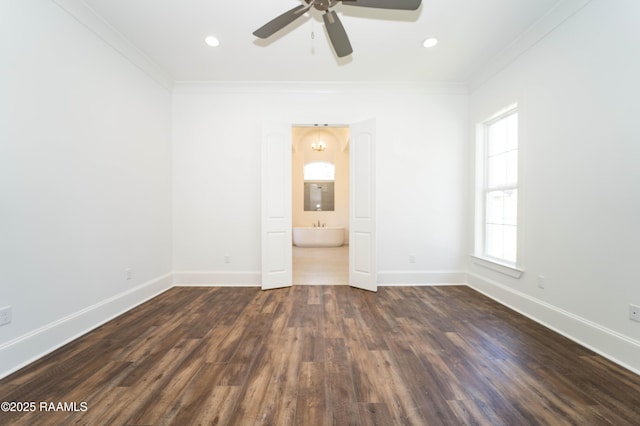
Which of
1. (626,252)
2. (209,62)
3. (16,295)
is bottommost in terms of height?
(16,295)

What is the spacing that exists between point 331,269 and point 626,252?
3.60 metres

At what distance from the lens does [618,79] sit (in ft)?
6.15

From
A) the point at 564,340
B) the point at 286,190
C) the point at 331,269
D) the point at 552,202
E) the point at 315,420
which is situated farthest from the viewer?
the point at 331,269

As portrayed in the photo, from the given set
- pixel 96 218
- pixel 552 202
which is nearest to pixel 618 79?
pixel 552 202

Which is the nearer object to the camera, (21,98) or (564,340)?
(21,98)

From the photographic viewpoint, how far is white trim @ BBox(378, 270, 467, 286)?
147 inches

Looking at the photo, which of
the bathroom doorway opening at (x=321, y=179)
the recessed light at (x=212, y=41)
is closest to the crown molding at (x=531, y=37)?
the recessed light at (x=212, y=41)

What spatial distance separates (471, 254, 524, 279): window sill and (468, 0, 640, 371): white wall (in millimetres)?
93

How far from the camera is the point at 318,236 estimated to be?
757cm

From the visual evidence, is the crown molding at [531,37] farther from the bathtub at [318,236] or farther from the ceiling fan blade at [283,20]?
the bathtub at [318,236]

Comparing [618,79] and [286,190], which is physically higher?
[618,79]

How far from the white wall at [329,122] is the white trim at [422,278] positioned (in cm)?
2

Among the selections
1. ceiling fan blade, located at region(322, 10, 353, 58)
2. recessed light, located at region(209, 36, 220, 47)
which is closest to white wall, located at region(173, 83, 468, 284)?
recessed light, located at region(209, 36, 220, 47)

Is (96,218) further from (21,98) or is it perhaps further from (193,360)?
(193,360)
